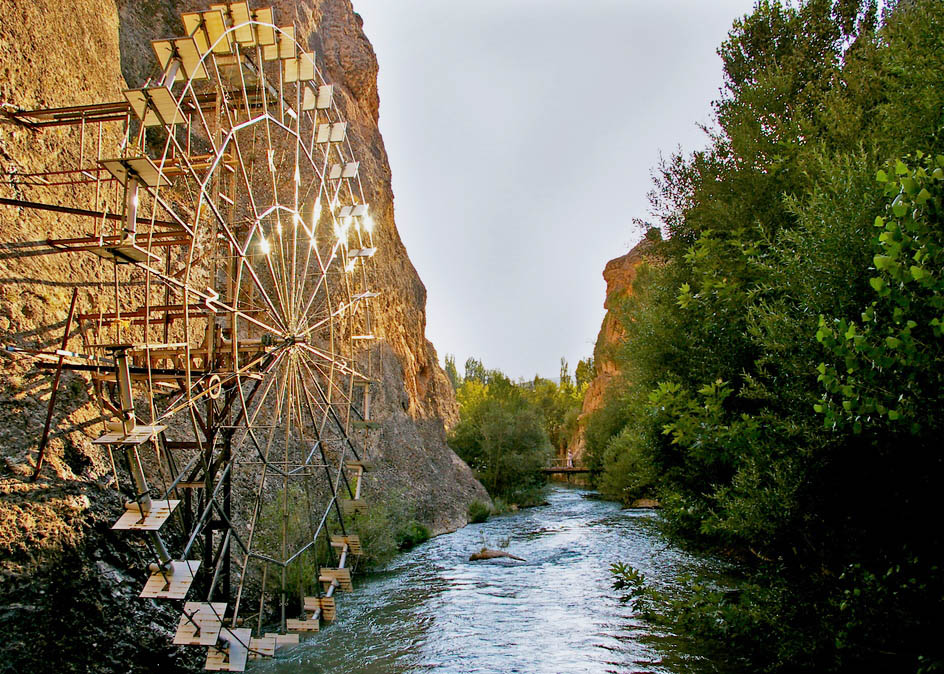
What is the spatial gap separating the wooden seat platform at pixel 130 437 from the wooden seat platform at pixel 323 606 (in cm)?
431

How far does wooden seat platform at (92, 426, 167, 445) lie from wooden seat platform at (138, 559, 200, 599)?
1423 millimetres

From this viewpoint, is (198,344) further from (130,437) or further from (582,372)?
(582,372)

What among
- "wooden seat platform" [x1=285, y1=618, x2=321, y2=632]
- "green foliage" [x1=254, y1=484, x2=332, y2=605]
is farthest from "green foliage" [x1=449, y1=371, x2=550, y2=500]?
"wooden seat platform" [x1=285, y1=618, x2=321, y2=632]

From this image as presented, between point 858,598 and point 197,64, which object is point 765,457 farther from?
point 197,64

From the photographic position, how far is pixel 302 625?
8.72 m

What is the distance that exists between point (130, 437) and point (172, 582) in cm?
161

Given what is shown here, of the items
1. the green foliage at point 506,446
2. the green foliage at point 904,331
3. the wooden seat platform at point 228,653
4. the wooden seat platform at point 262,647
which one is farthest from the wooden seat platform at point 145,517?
the green foliage at point 506,446

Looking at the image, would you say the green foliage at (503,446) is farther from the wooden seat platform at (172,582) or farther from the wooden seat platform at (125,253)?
the wooden seat platform at (125,253)

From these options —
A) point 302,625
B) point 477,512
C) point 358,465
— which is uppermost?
point 358,465

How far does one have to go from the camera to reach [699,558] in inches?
522

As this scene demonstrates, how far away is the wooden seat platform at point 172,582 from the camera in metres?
6.32

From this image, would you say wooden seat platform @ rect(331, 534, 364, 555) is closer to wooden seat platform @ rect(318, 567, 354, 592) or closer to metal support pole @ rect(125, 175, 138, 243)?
wooden seat platform @ rect(318, 567, 354, 592)

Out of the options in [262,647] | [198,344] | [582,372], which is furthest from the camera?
[582,372]

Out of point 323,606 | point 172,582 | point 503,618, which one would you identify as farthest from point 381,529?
point 172,582
